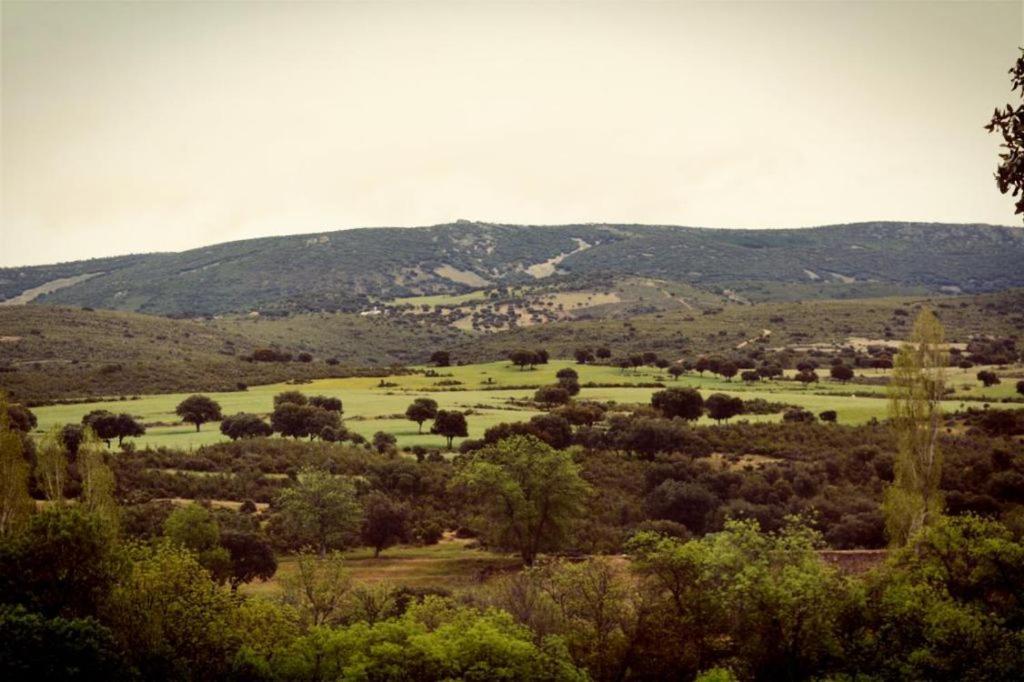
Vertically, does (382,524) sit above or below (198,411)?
below

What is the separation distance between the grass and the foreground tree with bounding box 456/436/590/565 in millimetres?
1618

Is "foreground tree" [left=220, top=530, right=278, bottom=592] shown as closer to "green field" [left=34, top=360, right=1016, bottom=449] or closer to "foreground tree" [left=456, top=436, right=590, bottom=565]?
"foreground tree" [left=456, top=436, right=590, bottom=565]

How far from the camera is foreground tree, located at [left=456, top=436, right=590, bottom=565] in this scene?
51.0 metres

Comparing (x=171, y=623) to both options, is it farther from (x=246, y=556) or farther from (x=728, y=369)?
(x=728, y=369)

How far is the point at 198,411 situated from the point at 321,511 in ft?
129

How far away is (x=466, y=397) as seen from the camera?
9856 cm

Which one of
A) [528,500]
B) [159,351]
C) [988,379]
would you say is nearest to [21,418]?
[528,500]

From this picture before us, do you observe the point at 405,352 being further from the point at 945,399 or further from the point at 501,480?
the point at 501,480

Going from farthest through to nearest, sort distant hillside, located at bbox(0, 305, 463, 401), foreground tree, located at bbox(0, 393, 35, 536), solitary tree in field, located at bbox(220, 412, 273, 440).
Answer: distant hillside, located at bbox(0, 305, 463, 401), solitary tree in field, located at bbox(220, 412, 273, 440), foreground tree, located at bbox(0, 393, 35, 536)

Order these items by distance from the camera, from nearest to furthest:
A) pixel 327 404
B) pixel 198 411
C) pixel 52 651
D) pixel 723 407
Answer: pixel 52 651
pixel 723 407
pixel 198 411
pixel 327 404

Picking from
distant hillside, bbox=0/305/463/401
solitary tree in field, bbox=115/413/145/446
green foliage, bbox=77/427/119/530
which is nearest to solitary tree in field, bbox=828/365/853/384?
distant hillside, bbox=0/305/463/401

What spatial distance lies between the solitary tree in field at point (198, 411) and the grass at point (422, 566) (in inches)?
1402

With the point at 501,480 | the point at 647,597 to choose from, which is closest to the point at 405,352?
the point at 501,480

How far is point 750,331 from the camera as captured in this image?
158 m
